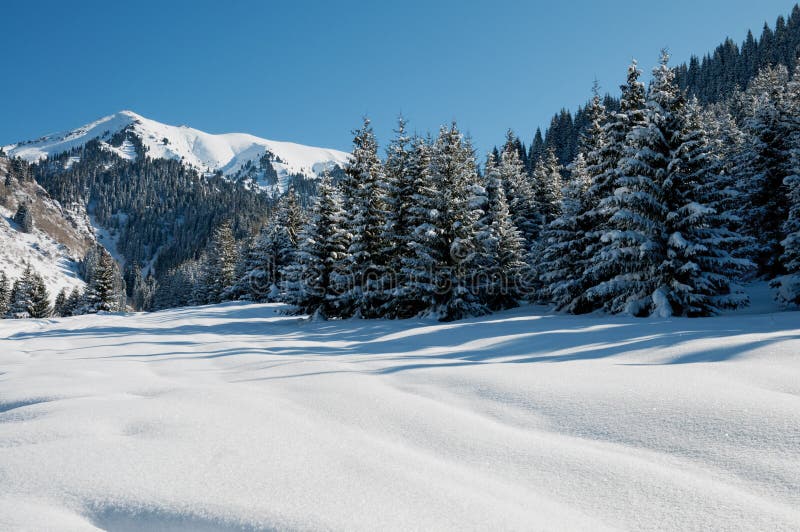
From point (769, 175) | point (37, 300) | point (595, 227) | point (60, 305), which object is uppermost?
point (769, 175)

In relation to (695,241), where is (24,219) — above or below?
above

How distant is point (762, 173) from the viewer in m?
23.3

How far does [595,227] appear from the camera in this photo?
1986 centimetres

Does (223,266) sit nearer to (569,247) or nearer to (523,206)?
(523,206)

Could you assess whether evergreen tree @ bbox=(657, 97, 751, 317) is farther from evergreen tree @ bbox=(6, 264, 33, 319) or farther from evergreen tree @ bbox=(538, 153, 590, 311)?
evergreen tree @ bbox=(6, 264, 33, 319)

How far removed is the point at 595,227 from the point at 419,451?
1955cm

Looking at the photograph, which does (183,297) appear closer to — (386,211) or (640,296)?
(386,211)

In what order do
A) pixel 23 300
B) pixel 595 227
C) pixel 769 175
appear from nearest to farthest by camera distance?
pixel 595 227 < pixel 769 175 < pixel 23 300

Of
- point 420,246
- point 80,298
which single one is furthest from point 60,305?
point 420,246

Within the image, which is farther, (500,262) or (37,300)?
(37,300)

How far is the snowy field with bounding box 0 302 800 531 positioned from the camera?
1.97 meters

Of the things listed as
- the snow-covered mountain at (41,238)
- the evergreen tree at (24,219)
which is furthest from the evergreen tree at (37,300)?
the evergreen tree at (24,219)

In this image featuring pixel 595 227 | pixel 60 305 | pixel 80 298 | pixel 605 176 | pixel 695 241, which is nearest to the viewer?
pixel 695 241

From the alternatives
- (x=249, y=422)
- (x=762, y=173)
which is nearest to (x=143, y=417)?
(x=249, y=422)
